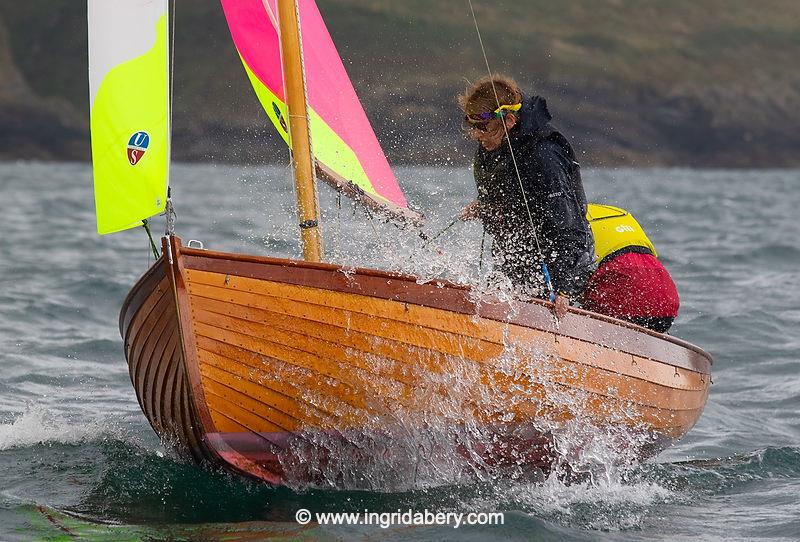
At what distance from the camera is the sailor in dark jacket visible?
5.43 m

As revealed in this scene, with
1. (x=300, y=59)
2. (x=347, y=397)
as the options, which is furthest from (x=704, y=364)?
(x=300, y=59)

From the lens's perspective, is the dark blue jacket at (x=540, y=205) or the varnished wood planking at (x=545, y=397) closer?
the varnished wood planking at (x=545, y=397)

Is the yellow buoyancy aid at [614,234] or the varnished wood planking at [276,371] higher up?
the yellow buoyancy aid at [614,234]

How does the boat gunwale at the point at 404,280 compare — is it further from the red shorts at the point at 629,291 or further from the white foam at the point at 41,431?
the white foam at the point at 41,431

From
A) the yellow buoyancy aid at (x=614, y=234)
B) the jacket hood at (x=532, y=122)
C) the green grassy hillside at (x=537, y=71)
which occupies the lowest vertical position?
the yellow buoyancy aid at (x=614, y=234)

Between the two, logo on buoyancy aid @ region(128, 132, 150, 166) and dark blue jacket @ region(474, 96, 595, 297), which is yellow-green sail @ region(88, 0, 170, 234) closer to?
logo on buoyancy aid @ region(128, 132, 150, 166)

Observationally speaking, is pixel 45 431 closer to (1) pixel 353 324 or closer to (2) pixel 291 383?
(2) pixel 291 383

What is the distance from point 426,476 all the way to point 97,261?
9.47 meters

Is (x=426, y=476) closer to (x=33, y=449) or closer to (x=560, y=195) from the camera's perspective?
(x=560, y=195)

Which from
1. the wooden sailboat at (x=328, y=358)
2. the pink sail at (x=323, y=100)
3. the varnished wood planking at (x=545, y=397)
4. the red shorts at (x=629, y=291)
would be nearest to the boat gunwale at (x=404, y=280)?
the wooden sailboat at (x=328, y=358)

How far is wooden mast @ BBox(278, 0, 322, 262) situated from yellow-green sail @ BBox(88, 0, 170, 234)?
701 millimetres

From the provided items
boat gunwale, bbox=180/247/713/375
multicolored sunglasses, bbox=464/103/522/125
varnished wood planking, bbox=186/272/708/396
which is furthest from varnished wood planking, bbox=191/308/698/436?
multicolored sunglasses, bbox=464/103/522/125

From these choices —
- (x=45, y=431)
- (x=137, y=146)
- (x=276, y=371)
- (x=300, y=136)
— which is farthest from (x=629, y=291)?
(x=45, y=431)

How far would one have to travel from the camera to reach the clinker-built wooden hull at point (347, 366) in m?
4.91
